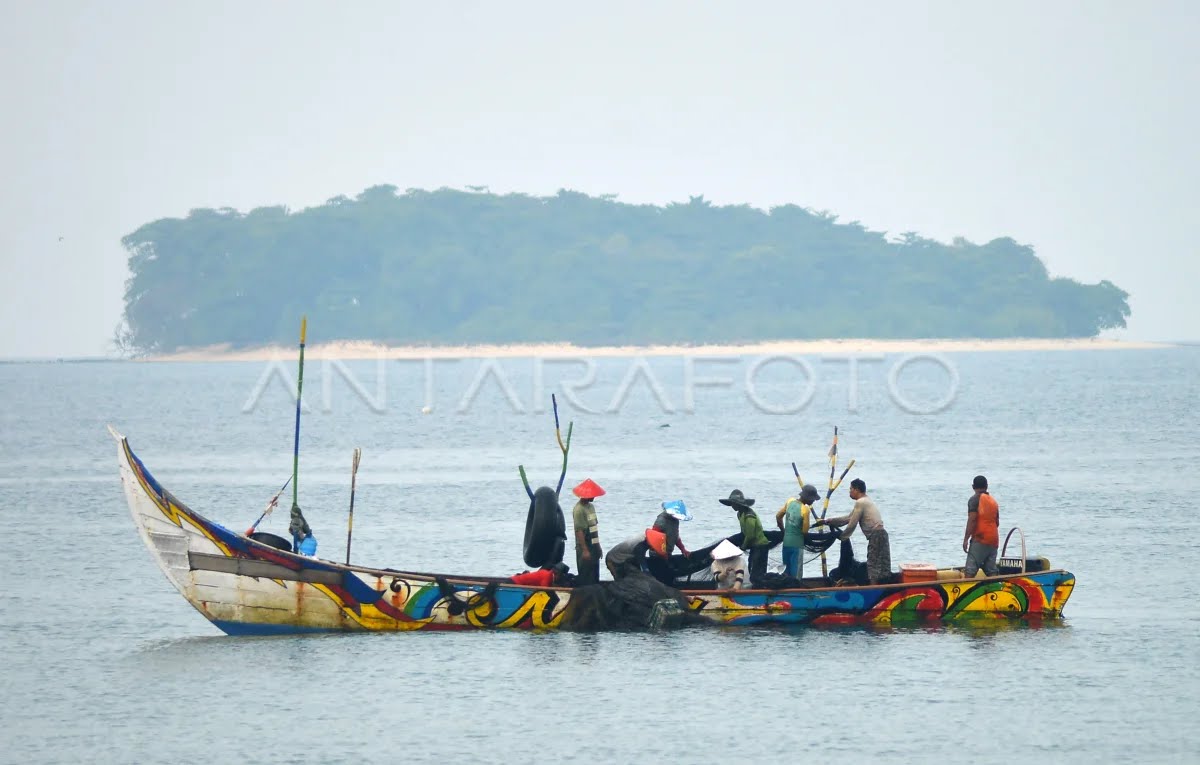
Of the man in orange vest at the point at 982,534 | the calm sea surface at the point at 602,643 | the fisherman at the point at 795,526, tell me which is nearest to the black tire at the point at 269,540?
the calm sea surface at the point at 602,643

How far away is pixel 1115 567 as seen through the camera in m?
32.1

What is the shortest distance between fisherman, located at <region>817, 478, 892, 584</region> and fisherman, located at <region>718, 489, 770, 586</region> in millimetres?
866

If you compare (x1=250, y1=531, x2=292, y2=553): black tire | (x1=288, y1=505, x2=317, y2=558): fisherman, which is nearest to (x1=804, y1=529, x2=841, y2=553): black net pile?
(x1=288, y1=505, x2=317, y2=558): fisherman

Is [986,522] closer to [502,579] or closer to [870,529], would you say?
[870,529]

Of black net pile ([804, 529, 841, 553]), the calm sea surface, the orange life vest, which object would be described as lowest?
the calm sea surface

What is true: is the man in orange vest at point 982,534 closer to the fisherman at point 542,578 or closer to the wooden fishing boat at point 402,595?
the wooden fishing boat at point 402,595

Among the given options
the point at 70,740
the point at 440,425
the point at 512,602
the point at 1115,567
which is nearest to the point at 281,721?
the point at 70,740

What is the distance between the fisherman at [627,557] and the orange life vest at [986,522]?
4630 mm

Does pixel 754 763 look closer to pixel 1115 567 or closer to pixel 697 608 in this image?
pixel 697 608

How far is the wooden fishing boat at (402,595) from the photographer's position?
23.8m

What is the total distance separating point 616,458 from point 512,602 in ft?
126

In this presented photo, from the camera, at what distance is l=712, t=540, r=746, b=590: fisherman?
24.5 meters

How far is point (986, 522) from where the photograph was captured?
2459 cm

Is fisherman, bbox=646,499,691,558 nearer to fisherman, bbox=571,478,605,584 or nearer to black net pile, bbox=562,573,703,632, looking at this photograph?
black net pile, bbox=562,573,703,632
